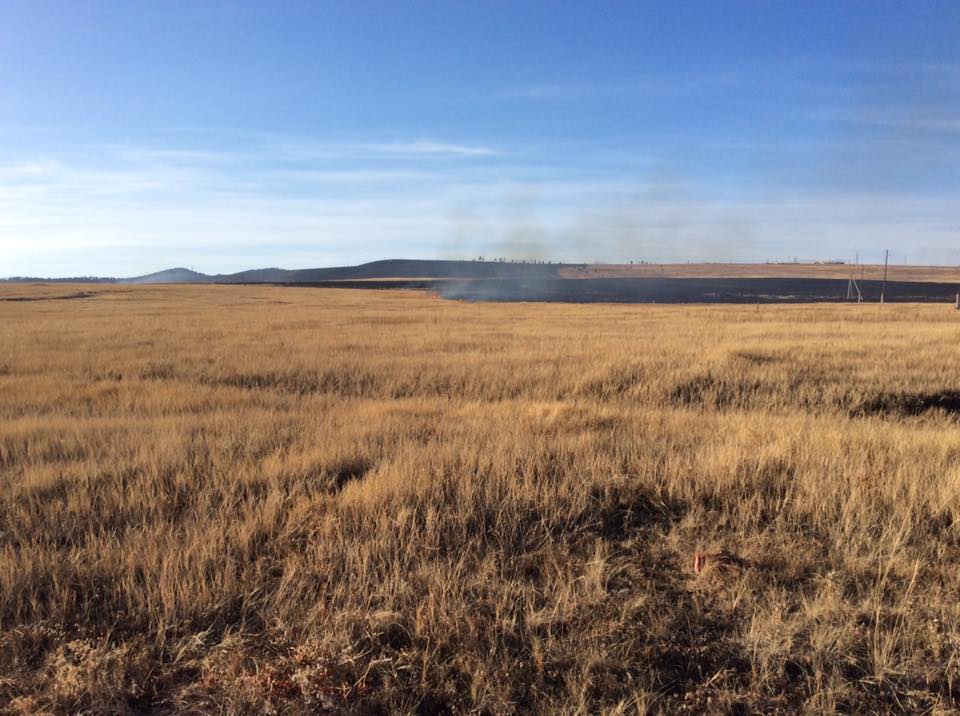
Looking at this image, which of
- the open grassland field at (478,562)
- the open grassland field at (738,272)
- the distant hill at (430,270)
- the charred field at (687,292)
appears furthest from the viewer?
the distant hill at (430,270)

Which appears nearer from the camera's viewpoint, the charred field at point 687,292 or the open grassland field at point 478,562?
the open grassland field at point 478,562

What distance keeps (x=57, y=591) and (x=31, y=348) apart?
17.6m

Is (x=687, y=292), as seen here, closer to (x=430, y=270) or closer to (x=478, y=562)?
(x=478, y=562)

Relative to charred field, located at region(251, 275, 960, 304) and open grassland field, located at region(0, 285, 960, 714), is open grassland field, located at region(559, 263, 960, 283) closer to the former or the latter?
charred field, located at region(251, 275, 960, 304)

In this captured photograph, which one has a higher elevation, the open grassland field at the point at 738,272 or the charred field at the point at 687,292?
the open grassland field at the point at 738,272

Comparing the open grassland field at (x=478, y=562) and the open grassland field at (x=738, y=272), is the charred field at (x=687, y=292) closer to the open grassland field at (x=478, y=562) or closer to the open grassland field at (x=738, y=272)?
the open grassland field at (x=738, y=272)

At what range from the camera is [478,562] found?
12.4 feet

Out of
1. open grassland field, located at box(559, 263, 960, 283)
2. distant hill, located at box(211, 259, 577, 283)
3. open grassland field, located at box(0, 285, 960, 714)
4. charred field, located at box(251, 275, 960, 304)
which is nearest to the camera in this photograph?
open grassland field, located at box(0, 285, 960, 714)

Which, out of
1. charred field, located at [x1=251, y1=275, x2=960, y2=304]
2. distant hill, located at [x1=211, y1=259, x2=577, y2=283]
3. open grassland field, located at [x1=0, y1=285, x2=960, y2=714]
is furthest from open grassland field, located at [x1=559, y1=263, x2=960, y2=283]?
open grassland field, located at [x1=0, y1=285, x2=960, y2=714]

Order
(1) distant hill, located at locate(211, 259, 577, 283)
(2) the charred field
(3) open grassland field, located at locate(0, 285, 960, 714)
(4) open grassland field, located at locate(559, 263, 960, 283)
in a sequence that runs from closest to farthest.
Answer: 1. (3) open grassland field, located at locate(0, 285, 960, 714)
2. (2) the charred field
3. (4) open grassland field, located at locate(559, 263, 960, 283)
4. (1) distant hill, located at locate(211, 259, 577, 283)

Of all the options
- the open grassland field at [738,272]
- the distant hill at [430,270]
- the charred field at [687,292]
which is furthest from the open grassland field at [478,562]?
the distant hill at [430,270]

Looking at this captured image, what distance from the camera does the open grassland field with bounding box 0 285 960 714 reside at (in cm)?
275

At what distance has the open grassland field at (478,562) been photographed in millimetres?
2746

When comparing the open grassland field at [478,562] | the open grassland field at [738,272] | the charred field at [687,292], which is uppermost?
the open grassland field at [738,272]
